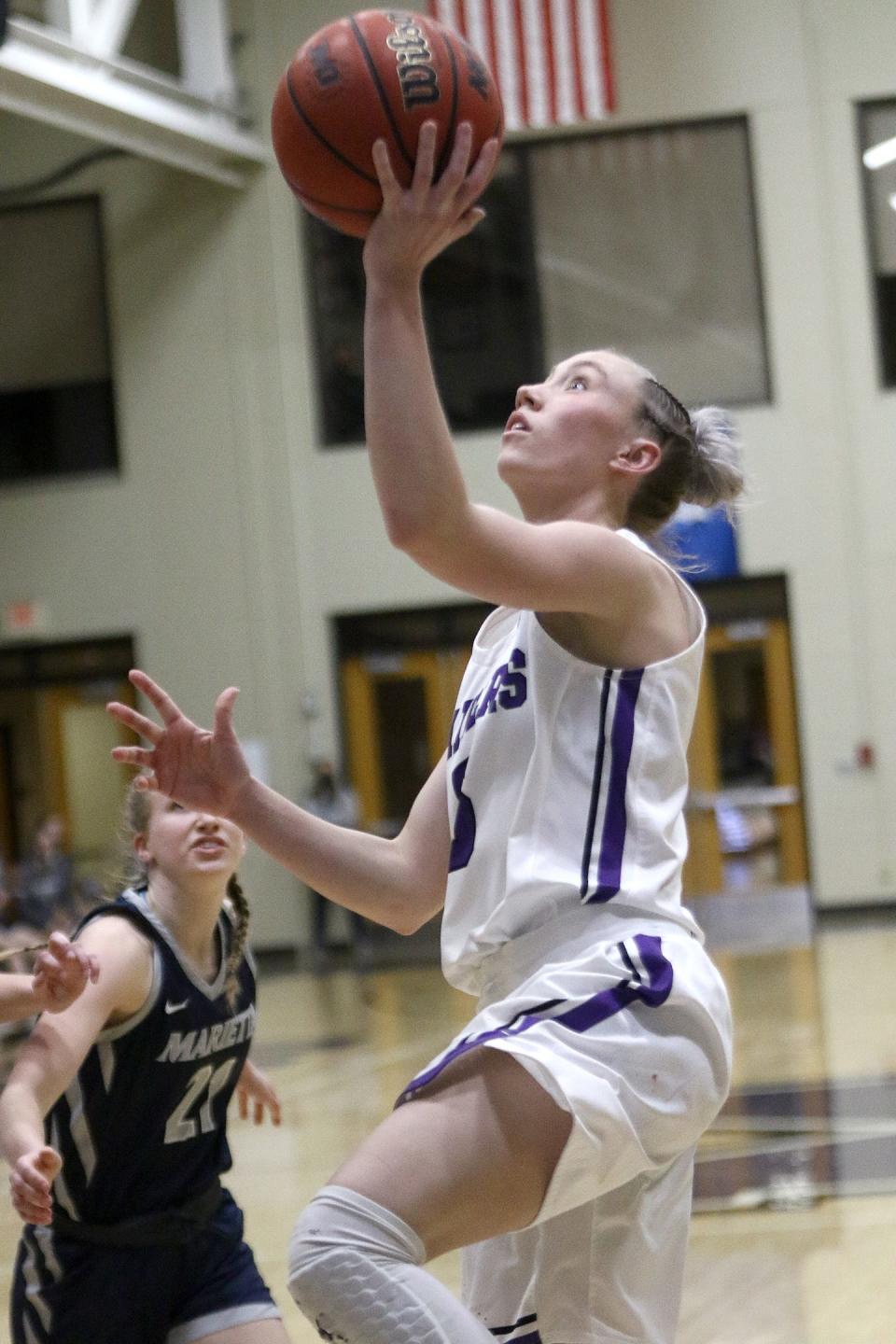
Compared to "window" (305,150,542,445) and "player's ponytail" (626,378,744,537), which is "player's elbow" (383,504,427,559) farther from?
"window" (305,150,542,445)

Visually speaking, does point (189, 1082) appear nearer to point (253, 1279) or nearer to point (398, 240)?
point (253, 1279)

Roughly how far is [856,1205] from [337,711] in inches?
360

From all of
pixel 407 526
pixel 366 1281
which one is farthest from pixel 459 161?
pixel 366 1281

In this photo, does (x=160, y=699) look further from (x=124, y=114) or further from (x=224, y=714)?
(x=124, y=114)

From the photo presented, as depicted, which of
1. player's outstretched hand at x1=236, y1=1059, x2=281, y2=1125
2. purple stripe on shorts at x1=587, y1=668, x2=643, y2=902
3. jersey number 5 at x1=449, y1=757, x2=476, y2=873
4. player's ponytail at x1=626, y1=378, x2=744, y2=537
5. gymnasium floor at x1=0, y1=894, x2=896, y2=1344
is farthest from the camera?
gymnasium floor at x1=0, y1=894, x2=896, y2=1344

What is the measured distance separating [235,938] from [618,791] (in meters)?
1.25

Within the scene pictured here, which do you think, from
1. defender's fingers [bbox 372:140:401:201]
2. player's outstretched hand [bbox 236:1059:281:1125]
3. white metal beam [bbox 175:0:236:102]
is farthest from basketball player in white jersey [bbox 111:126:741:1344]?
white metal beam [bbox 175:0:236:102]

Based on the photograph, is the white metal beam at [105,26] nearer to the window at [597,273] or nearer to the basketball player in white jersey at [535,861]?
the window at [597,273]

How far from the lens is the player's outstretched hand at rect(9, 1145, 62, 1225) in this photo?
234cm

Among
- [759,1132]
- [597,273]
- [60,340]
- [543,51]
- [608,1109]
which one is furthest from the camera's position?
[60,340]

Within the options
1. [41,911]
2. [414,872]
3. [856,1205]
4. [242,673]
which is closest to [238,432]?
[242,673]

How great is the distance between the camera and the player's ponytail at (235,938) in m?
3.10

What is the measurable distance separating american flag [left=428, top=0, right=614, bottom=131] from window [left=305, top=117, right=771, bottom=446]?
2.26 feet

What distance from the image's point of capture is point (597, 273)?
13.6 metres
